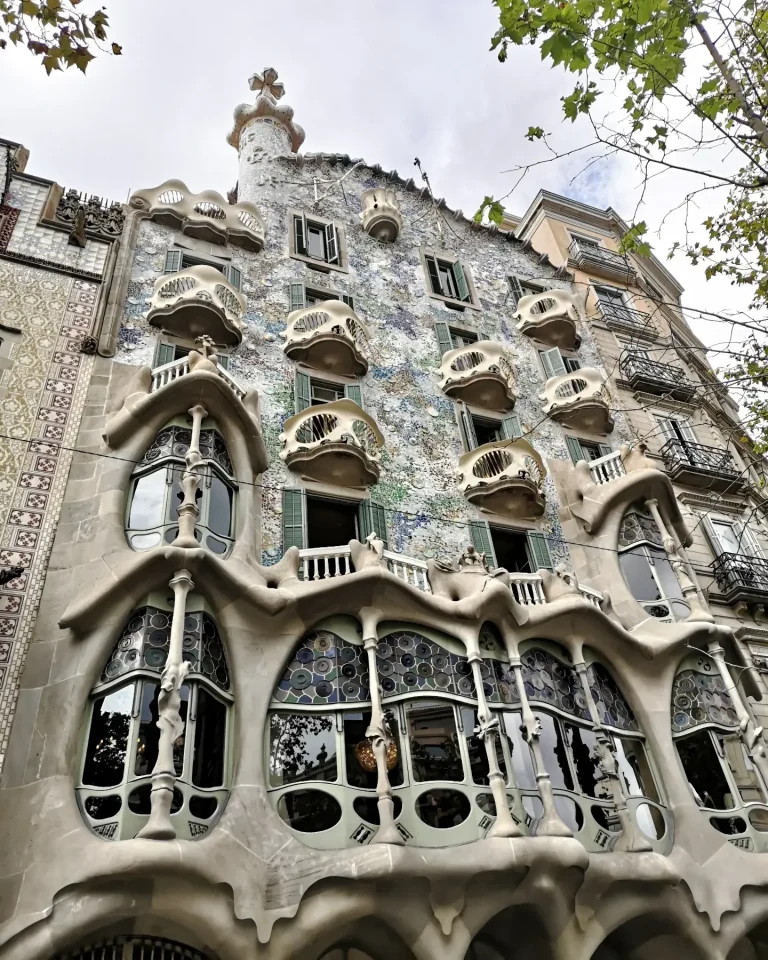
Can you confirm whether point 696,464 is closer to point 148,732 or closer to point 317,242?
point 317,242

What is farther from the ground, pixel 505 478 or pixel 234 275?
pixel 234 275

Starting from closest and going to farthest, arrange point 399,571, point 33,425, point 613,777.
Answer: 1. point 613,777
2. point 33,425
3. point 399,571

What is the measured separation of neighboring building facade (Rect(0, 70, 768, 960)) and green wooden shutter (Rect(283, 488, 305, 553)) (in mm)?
55

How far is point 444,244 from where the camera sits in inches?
882

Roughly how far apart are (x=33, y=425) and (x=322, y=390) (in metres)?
6.01

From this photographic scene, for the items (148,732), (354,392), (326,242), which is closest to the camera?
(148,732)

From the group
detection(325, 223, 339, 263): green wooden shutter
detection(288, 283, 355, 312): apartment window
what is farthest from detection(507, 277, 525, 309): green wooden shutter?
detection(288, 283, 355, 312): apartment window

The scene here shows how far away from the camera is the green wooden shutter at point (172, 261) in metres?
16.5

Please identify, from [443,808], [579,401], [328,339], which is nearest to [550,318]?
[579,401]

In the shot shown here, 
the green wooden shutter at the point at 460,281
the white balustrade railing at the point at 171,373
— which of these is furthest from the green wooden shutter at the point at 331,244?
the white balustrade railing at the point at 171,373

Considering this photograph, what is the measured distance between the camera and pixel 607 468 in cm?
1694

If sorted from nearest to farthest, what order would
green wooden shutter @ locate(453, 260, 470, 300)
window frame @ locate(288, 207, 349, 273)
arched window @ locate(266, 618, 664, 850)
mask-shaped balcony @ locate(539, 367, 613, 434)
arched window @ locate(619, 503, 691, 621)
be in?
arched window @ locate(266, 618, 664, 850) < arched window @ locate(619, 503, 691, 621) < mask-shaped balcony @ locate(539, 367, 613, 434) < window frame @ locate(288, 207, 349, 273) < green wooden shutter @ locate(453, 260, 470, 300)

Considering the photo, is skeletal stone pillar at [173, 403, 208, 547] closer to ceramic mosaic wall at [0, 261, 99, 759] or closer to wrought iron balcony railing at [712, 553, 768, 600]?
ceramic mosaic wall at [0, 261, 99, 759]

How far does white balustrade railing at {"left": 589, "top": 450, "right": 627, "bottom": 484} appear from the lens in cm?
1653
